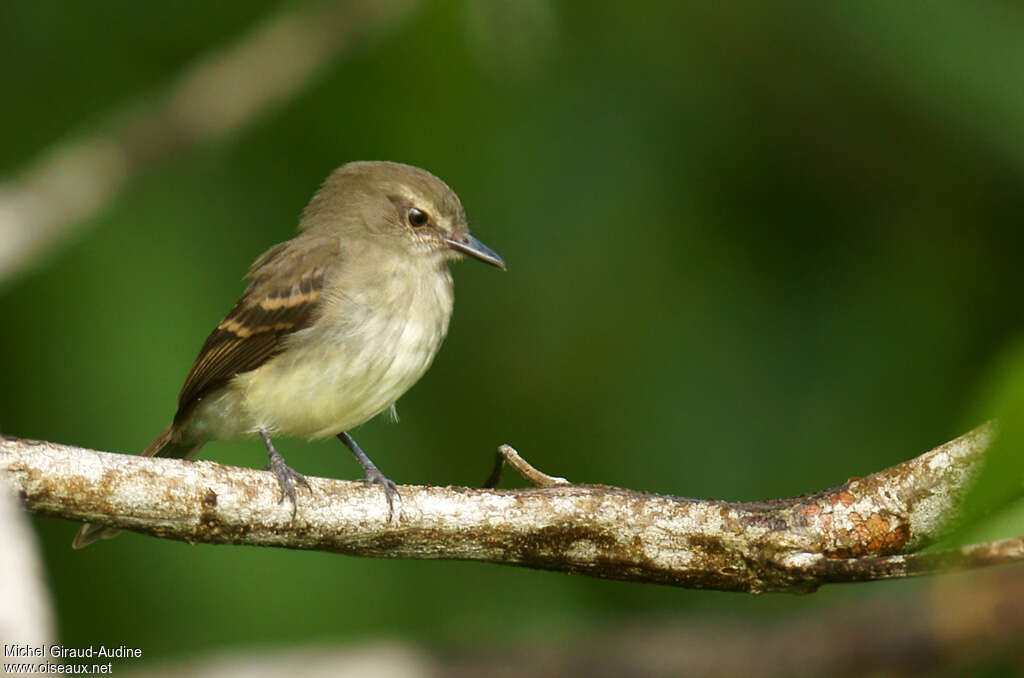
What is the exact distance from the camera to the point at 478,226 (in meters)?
5.41

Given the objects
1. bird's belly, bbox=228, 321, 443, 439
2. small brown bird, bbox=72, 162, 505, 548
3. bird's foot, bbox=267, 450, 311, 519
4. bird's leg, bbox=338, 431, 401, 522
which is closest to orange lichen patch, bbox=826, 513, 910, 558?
bird's leg, bbox=338, 431, 401, 522

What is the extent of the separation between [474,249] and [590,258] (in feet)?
3.00

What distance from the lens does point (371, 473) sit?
160 inches

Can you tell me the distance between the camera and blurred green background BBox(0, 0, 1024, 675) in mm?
4750

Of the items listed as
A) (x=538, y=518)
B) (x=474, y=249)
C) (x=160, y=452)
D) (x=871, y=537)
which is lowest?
(x=871, y=537)

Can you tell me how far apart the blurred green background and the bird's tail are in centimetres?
11

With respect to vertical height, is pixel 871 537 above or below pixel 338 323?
below

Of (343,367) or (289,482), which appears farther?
(343,367)

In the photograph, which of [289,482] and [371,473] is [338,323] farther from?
[289,482]

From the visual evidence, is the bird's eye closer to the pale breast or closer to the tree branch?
the pale breast

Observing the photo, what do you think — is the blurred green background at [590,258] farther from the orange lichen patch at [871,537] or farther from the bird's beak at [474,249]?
the orange lichen patch at [871,537]

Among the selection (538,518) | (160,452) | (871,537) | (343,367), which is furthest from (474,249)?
(871,537)

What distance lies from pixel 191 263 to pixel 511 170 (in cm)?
139

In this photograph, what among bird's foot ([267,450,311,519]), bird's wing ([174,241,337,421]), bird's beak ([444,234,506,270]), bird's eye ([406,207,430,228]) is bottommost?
bird's foot ([267,450,311,519])
